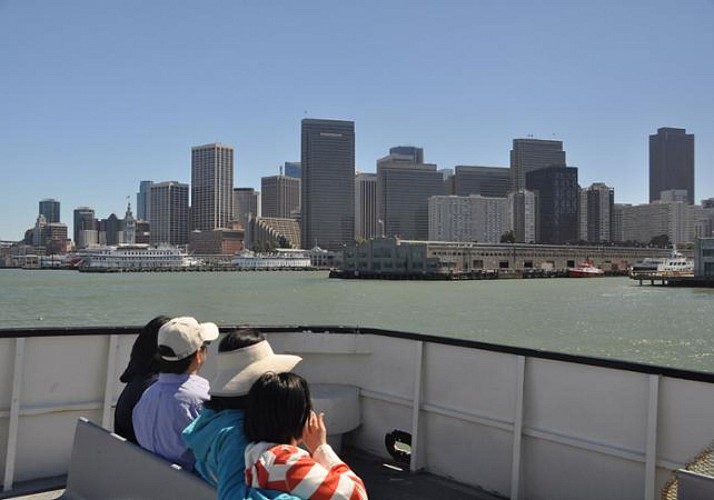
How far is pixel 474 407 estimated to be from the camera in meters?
4.82

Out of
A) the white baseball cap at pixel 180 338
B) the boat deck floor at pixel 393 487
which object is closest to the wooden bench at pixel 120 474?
the white baseball cap at pixel 180 338

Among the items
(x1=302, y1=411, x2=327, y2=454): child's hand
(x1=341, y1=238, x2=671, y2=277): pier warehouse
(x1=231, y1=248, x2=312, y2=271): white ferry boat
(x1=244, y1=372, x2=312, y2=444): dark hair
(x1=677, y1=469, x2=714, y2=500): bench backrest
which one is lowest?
(x1=231, y1=248, x2=312, y2=271): white ferry boat

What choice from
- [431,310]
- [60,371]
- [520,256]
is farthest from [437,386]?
[520,256]

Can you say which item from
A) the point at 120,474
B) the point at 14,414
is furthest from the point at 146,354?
the point at 14,414

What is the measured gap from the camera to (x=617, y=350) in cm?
2927

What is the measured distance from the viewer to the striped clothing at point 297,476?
6.95 feet

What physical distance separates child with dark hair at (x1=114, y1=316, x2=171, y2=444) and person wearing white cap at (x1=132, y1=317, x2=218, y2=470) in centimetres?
23

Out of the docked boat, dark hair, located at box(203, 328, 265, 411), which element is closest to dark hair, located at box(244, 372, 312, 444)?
dark hair, located at box(203, 328, 265, 411)

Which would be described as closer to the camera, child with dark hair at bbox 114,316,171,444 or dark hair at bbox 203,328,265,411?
dark hair at bbox 203,328,265,411

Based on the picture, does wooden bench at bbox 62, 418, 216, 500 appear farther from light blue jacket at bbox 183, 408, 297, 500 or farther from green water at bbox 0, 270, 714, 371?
green water at bbox 0, 270, 714, 371

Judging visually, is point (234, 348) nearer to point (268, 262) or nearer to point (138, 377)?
point (138, 377)

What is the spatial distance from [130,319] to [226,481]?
1606 inches

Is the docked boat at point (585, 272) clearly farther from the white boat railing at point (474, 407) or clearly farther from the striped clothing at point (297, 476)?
the striped clothing at point (297, 476)

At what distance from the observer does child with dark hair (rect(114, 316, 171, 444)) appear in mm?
3512
